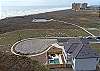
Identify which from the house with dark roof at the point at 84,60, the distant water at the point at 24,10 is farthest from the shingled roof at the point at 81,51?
the distant water at the point at 24,10

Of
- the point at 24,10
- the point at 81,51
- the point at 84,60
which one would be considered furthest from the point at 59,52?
the point at 24,10

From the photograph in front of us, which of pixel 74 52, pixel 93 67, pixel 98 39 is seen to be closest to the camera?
pixel 93 67

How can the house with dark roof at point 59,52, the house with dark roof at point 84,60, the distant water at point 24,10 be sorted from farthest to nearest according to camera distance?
the distant water at point 24,10 < the house with dark roof at point 59,52 < the house with dark roof at point 84,60

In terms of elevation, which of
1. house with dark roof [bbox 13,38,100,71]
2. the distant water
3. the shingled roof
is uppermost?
the distant water

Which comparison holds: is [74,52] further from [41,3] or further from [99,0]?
[99,0]

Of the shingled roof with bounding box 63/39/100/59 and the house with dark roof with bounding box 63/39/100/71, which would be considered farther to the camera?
the shingled roof with bounding box 63/39/100/59

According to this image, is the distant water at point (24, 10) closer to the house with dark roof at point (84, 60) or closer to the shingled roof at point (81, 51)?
the shingled roof at point (81, 51)

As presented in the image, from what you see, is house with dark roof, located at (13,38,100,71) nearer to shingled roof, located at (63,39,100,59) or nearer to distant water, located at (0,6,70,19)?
shingled roof, located at (63,39,100,59)

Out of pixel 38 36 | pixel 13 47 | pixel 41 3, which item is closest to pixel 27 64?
pixel 13 47

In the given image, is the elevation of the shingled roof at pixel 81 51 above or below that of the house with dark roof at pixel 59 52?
above

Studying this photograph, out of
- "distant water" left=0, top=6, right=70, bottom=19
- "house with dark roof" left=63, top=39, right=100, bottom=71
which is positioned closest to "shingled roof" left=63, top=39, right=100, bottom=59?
"house with dark roof" left=63, top=39, right=100, bottom=71

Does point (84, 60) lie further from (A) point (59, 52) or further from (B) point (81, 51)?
(A) point (59, 52)
